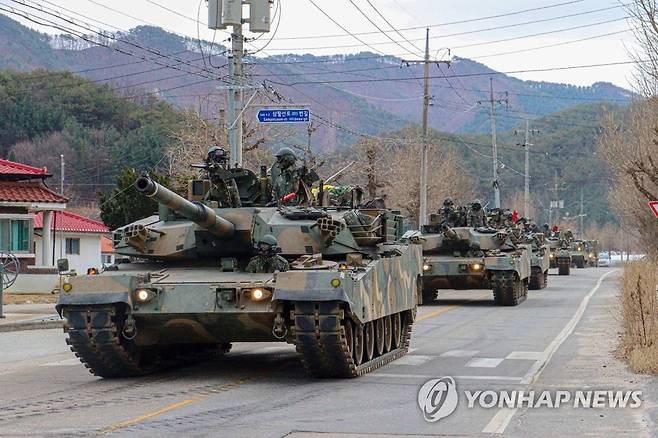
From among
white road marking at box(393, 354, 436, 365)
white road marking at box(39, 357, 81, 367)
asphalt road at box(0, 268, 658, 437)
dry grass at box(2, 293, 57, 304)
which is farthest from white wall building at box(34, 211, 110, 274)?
white road marking at box(393, 354, 436, 365)

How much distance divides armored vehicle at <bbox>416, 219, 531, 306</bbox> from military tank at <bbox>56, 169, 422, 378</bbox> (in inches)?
515

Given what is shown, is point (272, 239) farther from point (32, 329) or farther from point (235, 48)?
point (235, 48)

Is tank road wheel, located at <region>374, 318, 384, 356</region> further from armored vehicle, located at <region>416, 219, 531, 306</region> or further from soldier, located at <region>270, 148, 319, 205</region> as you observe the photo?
armored vehicle, located at <region>416, 219, 531, 306</region>

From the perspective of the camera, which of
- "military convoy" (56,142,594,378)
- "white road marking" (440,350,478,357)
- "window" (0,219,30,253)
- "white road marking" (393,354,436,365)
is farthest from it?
"window" (0,219,30,253)

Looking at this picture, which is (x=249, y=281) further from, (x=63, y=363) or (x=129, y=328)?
(x=63, y=363)

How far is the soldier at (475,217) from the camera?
33469mm

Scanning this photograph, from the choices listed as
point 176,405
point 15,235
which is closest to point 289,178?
point 176,405

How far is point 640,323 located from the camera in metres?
18.2

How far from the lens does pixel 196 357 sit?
1811 cm

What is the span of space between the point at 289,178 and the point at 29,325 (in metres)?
9.37

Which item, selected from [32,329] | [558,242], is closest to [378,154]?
[558,242]

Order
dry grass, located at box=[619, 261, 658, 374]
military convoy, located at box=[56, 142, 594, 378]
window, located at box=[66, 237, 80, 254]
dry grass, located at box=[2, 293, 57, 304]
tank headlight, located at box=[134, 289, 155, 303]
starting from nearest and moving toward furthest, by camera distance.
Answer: military convoy, located at box=[56, 142, 594, 378], tank headlight, located at box=[134, 289, 155, 303], dry grass, located at box=[619, 261, 658, 374], dry grass, located at box=[2, 293, 57, 304], window, located at box=[66, 237, 80, 254]

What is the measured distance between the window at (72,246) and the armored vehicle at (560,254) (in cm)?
2111

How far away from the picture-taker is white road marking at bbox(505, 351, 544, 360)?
18.5m
